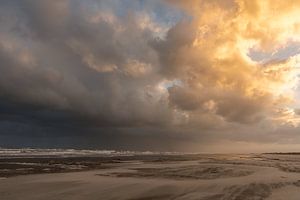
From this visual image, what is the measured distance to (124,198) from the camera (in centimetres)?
1670

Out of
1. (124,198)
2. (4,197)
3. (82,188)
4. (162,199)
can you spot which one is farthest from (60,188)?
(162,199)

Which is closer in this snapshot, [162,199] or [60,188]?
[162,199]

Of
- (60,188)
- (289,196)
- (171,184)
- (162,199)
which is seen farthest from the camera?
(171,184)

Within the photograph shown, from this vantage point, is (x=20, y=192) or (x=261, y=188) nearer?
(x=20, y=192)

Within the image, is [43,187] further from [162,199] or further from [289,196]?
[289,196]

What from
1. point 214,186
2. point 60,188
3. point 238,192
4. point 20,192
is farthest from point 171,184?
point 20,192

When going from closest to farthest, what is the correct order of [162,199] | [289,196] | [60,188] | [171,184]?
[162,199] → [289,196] → [60,188] → [171,184]

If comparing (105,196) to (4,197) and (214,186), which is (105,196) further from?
(214,186)

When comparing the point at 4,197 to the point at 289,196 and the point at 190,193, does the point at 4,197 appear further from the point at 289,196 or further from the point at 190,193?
the point at 289,196

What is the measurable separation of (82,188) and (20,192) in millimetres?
3087

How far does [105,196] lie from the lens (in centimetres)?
1712

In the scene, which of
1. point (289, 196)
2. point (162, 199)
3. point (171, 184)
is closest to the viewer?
point (162, 199)

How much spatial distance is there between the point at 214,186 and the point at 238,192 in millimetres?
2209

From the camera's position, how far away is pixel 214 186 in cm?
2022
